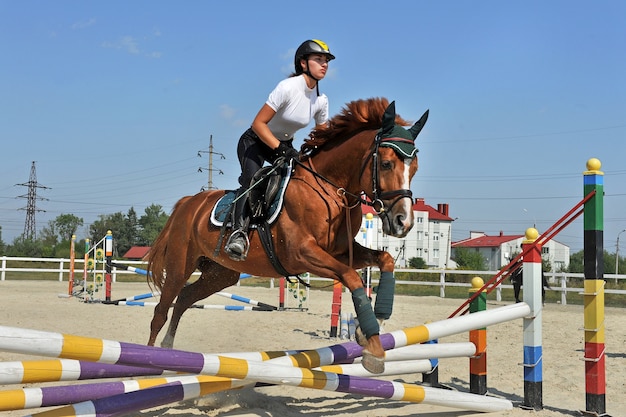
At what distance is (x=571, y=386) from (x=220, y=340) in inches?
195

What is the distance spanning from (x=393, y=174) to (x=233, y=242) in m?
1.42

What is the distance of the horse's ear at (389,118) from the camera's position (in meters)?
4.32

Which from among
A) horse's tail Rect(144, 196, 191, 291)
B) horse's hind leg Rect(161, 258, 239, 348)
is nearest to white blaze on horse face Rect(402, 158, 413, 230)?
horse's hind leg Rect(161, 258, 239, 348)

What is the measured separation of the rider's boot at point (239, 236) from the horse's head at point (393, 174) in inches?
44.3

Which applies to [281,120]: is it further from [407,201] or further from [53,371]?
[53,371]

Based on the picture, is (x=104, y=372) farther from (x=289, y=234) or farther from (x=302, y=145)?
(x=302, y=145)

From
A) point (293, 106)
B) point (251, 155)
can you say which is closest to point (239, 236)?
point (251, 155)

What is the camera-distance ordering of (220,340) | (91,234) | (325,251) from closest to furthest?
(325,251) < (220,340) < (91,234)

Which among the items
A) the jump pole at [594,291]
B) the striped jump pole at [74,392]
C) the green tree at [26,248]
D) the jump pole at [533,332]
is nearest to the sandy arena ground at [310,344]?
the jump pole at [533,332]

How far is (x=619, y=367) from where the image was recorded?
23.7 ft

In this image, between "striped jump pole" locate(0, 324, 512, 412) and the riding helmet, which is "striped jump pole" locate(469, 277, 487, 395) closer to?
"striped jump pole" locate(0, 324, 512, 412)

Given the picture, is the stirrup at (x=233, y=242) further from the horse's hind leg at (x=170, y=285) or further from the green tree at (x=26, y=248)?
the green tree at (x=26, y=248)

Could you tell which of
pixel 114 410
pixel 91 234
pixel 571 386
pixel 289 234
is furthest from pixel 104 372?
pixel 91 234

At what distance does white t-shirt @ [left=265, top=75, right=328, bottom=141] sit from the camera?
4.78 metres
